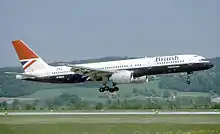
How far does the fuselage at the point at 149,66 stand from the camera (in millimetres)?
77438

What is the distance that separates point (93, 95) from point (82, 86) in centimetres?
751

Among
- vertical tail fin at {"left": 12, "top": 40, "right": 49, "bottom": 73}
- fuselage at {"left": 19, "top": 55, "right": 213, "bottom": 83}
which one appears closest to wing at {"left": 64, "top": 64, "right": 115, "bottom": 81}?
fuselage at {"left": 19, "top": 55, "right": 213, "bottom": 83}

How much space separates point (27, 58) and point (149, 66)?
78.8ft

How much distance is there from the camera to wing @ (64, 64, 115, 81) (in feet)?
265

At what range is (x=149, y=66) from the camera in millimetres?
78438

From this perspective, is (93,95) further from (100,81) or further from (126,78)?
(126,78)

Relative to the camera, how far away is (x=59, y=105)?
9062 centimetres

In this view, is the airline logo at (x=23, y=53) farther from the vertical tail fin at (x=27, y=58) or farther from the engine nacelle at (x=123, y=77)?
the engine nacelle at (x=123, y=77)

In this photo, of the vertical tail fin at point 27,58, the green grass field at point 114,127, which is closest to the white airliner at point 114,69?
the vertical tail fin at point 27,58

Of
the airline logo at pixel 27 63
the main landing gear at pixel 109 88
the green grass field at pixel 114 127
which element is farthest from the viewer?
the airline logo at pixel 27 63

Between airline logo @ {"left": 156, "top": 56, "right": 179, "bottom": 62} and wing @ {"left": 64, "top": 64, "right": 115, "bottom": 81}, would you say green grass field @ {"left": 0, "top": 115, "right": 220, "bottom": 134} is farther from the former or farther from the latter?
wing @ {"left": 64, "top": 64, "right": 115, "bottom": 81}

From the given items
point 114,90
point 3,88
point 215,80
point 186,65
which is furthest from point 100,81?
point 215,80

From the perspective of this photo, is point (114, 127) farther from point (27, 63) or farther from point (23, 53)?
point (23, 53)

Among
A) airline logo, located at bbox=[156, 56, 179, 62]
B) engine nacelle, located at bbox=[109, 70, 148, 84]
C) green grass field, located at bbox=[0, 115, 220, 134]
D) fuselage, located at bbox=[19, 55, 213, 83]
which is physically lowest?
green grass field, located at bbox=[0, 115, 220, 134]
